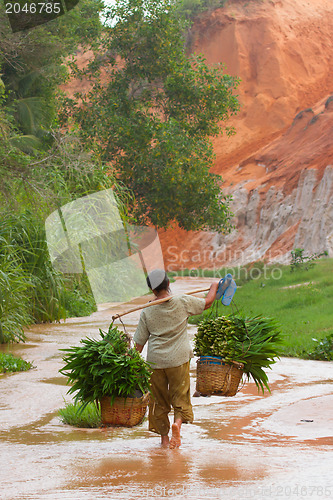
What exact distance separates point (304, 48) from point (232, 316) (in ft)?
164

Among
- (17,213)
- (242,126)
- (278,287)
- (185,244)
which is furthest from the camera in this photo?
(242,126)

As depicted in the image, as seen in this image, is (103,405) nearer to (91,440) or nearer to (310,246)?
(91,440)

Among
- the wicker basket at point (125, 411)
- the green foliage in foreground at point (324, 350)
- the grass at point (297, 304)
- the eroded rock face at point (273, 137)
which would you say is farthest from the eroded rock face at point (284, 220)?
the wicker basket at point (125, 411)

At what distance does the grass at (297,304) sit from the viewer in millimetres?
10492

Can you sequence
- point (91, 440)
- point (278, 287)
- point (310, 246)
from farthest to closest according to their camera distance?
point (310, 246), point (278, 287), point (91, 440)

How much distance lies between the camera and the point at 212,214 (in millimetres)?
26844

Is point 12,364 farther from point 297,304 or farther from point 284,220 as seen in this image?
point 284,220

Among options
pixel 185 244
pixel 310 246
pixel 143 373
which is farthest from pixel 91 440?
pixel 185 244

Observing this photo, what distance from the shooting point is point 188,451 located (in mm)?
4988

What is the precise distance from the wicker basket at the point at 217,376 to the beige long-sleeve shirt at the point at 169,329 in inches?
6.8

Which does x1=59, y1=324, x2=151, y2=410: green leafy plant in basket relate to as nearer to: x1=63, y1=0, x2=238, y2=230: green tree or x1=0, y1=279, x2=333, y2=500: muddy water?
x1=0, y1=279, x2=333, y2=500: muddy water

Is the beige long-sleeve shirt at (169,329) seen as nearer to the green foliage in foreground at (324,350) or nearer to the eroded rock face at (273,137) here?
the green foliage in foreground at (324,350)

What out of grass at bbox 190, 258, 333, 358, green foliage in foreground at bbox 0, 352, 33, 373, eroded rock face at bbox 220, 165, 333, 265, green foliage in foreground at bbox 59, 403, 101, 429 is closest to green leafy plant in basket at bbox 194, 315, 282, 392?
green foliage in foreground at bbox 59, 403, 101, 429

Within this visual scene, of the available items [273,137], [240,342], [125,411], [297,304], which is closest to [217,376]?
[240,342]
